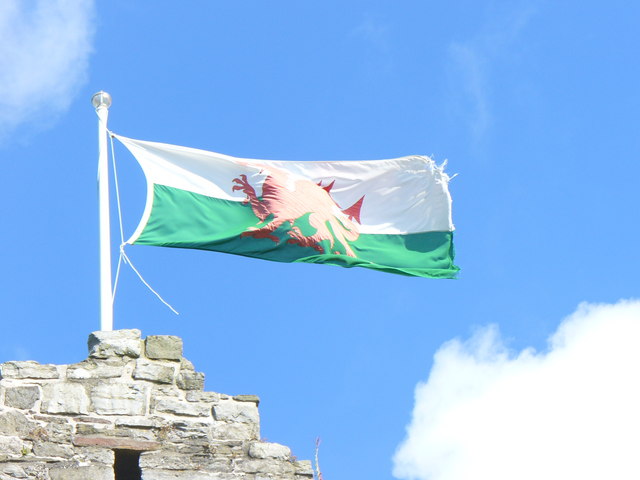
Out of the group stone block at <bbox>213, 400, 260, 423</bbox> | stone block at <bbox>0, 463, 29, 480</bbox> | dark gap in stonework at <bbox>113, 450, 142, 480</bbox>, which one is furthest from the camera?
stone block at <bbox>213, 400, 260, 423</bbox>

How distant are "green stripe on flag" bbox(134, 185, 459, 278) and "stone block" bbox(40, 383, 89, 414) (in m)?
2.36

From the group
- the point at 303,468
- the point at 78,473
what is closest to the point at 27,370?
the point at 78,473

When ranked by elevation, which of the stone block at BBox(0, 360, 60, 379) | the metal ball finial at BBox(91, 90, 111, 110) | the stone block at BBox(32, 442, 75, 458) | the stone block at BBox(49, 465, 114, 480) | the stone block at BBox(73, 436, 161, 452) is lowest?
the stone block at BBox(49, 465, 114, 480)

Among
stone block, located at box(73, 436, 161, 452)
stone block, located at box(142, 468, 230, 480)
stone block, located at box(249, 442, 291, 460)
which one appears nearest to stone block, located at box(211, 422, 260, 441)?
stone block, located at box(249, 442, 291, 460)

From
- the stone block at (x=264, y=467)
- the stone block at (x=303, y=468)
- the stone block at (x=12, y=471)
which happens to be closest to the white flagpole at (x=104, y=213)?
the stone block at (x=12, y=471)

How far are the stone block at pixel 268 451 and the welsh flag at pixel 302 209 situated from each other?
107 inches

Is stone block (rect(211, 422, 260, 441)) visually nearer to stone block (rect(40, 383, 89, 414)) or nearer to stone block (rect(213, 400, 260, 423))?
stone block (rect(213, 400, 260, 423))

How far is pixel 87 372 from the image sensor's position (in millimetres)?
12719

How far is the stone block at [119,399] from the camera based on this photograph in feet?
41.2

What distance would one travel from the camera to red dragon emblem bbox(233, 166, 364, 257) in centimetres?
1555

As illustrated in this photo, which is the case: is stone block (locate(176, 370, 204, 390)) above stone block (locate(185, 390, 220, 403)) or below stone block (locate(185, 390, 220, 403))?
above

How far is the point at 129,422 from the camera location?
41.2 feet

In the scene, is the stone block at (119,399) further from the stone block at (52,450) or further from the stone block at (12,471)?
the stone block at (12,471)

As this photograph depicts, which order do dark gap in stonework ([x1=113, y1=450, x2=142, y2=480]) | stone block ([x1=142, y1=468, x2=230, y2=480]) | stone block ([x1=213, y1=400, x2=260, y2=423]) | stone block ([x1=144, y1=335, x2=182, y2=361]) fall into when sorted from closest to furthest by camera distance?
stone block ([x1=142, y1=468, x2=230, y2=480]) < dark gap in stonework ([x1=113, y1=450, x2=142, y2=480]) < stone block ([x1=213, y1=400, x2=260, y2=423]) < stone block ([x1=144, y1=335, x2=182, y2=361])
